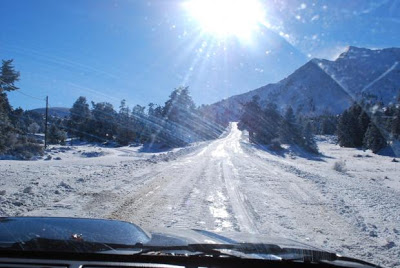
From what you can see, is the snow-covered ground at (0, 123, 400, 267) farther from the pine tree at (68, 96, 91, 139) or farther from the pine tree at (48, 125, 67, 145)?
the pine tree at (68, 96, 91, 139)

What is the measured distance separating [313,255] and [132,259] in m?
1.33

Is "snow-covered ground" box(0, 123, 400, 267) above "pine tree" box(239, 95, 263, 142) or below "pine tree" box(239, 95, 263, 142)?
below

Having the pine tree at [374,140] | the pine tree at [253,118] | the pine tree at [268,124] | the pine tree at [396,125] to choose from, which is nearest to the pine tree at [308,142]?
the pine tree at [268,124]

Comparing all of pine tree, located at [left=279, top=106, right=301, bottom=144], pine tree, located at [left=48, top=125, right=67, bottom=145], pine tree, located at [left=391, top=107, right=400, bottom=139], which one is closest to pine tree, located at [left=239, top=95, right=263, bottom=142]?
pine tree, located at [left=279, top=106, right=301, bottom=144]

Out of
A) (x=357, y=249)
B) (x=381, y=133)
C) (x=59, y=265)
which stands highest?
(x=381, y=133)

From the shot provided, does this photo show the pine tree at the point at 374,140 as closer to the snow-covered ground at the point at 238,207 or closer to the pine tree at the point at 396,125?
the pine tree at the point at 396,125

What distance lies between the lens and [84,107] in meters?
70.0

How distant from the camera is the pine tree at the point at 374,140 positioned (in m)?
53.9

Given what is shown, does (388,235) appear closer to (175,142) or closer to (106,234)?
(106,234)

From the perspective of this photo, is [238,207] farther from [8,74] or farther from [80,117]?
[80,117]

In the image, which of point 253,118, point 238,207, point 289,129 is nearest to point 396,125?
point 289,129

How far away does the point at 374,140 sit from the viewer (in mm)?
55219

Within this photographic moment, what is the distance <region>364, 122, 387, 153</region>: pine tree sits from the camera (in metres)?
53.9

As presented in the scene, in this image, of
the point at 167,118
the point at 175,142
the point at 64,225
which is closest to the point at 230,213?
the point at 64,225
